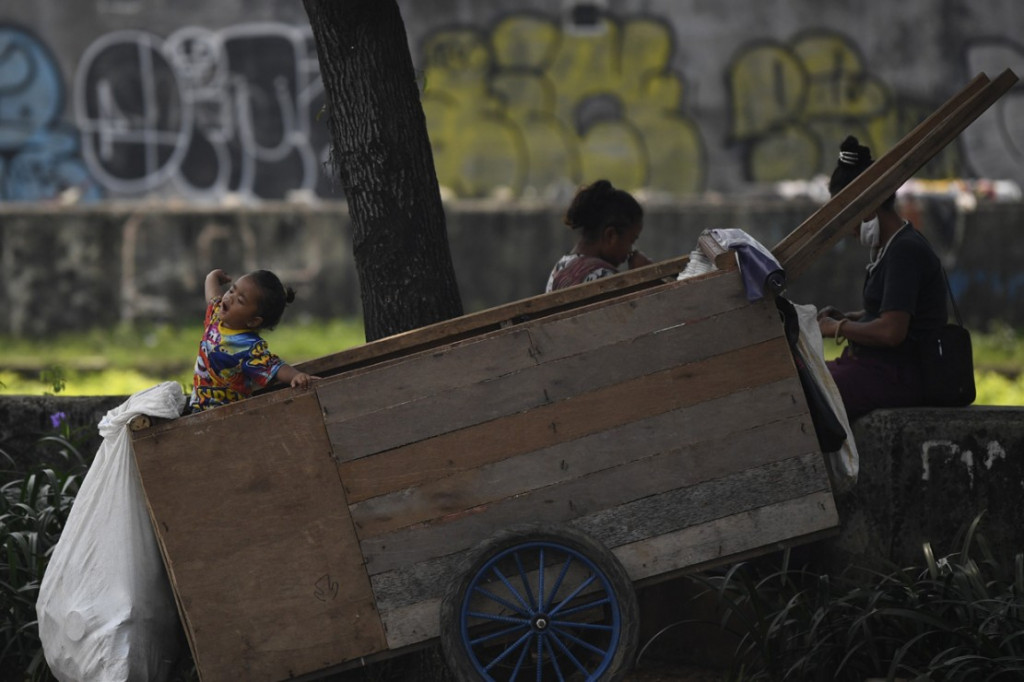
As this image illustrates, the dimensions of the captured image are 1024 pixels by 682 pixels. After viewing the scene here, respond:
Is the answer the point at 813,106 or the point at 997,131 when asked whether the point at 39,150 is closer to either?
the point at 813,106

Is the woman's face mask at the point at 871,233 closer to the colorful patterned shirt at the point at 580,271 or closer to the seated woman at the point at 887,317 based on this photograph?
the seated woman at the point at 887,317

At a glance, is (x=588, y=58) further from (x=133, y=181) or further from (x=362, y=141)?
(x=362, y=141)

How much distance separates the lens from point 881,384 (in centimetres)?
492

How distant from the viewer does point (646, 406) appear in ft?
13.0

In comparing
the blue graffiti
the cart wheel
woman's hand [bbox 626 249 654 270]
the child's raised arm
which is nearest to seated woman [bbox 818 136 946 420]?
woman's hand [bbox 626 249 654 270]

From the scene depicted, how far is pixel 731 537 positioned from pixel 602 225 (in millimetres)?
1870

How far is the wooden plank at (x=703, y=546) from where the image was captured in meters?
3.92

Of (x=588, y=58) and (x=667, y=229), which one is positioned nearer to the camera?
(x=667, y=229)

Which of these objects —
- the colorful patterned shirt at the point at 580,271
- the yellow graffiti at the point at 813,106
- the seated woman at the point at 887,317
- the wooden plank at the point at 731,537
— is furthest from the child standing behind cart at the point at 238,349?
the yellow graffiti at the point at 813,106

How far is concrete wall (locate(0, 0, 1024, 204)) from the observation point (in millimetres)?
16469

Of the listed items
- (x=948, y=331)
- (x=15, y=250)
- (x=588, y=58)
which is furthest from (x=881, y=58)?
(x=948, y=331)

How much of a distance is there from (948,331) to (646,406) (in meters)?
1.49

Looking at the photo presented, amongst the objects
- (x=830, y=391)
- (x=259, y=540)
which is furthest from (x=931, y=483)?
(x=259, y=540)

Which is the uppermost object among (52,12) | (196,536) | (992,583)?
(52,12)
